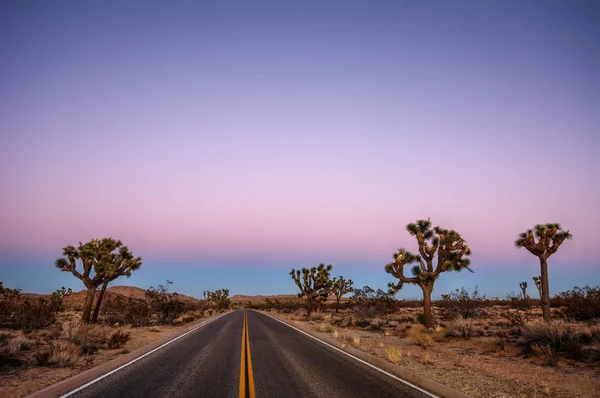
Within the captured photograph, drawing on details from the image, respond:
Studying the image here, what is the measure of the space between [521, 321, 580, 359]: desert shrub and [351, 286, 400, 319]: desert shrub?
22111 millimetres

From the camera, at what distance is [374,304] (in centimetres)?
4100

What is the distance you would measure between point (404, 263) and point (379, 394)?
18.1 m

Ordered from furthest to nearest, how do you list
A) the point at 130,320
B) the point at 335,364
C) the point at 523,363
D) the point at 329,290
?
the point at 329,290
the point at 130,320
the point at 523,363
the point at 335,364

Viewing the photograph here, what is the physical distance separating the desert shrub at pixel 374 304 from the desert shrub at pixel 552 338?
72.5 ft

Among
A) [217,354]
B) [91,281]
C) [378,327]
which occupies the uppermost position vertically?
[91,281]

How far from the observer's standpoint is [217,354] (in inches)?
496

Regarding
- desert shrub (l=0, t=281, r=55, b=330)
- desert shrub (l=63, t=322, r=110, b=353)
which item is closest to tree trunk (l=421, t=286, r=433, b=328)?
desert shrub (l=63, t=322, r=110, b=353)

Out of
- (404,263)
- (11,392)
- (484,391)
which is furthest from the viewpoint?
(404,263)

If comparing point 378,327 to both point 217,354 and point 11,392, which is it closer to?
point 217,354

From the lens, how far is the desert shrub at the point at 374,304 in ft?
119

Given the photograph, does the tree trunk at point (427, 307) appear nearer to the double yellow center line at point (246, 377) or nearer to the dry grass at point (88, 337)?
the double yellow center line at point (246, 377)

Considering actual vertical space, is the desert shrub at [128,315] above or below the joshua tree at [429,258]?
below

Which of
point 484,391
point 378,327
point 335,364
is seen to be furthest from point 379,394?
point 378,327

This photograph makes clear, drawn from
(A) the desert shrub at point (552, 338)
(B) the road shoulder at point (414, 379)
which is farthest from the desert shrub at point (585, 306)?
(B) the road shoulder at point (414, 379)
